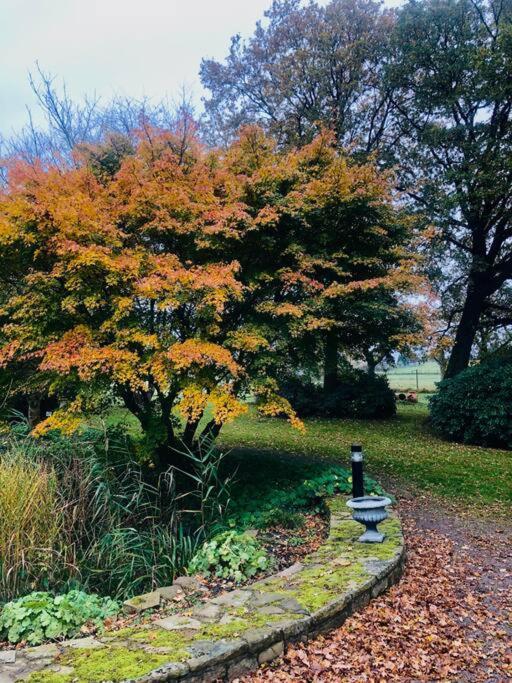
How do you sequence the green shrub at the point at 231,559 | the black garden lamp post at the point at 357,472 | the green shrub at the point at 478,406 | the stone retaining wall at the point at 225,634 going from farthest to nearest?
the green shrub at the point at 478,406
the black garden lamp post at the point at 357,472
the green shrub at the point at 231,559
the stone retaining wall at the point at 225,634

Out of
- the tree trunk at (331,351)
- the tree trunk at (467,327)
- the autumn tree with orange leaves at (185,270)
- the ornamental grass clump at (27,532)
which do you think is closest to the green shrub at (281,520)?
the autumn tree with orange leaves at (185,270)

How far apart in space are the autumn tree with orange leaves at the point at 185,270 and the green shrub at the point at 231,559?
1383mm

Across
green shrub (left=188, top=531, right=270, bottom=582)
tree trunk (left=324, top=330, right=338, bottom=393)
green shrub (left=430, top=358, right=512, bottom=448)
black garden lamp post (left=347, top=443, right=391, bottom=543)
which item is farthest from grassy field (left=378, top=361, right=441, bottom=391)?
green shrub (left=188, top=531, right=270, bottom=582)

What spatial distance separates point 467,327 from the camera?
1212cm

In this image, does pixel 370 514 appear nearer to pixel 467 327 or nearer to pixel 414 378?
pixel 467 327

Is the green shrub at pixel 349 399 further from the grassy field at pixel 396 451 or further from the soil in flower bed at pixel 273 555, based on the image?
the soil in flower bed at pixel 273 555

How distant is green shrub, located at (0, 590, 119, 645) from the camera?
2.62 meters

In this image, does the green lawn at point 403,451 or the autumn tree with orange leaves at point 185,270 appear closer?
the autumn tree with orange leaves at point 185,270

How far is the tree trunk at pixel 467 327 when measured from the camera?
1199 cm

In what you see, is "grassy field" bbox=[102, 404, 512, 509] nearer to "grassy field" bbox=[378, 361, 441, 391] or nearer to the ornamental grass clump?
the ornamental grass clump

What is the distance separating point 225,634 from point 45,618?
1012 mm

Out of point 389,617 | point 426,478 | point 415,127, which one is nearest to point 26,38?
point 415,127

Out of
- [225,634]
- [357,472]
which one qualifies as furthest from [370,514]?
[225,634]

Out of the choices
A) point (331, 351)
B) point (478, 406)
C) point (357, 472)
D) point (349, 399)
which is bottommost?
point (357, 472)
